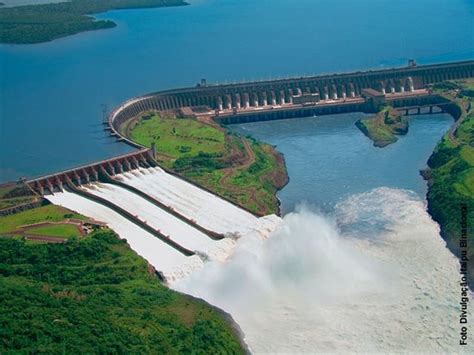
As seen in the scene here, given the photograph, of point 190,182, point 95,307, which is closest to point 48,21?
point 190,182

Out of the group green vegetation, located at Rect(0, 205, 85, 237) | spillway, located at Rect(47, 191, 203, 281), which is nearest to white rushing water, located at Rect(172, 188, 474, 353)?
spillway, located at Rect(47, 191, 203, 281)

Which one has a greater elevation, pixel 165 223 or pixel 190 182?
pixel 190 182

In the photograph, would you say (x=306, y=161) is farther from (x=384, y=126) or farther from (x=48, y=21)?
(x=48, y=21)

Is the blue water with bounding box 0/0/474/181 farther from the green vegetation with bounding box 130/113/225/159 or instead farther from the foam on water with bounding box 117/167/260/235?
the foam on water with bounding box 117/167/260/235

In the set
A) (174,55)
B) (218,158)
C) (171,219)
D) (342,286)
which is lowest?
(342,286)

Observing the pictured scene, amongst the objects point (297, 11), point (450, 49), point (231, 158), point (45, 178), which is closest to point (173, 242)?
point (45, 178)

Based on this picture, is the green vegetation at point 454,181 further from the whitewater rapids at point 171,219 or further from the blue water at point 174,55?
the blue water at point 174,55

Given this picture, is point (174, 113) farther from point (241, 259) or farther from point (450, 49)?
point (450, 49)
